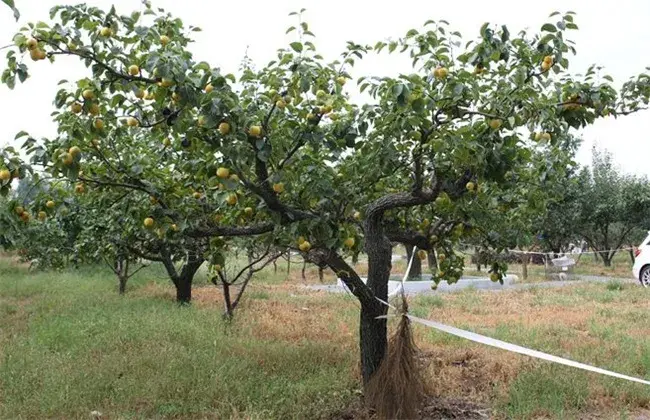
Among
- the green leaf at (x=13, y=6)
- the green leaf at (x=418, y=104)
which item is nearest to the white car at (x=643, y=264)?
the green leaf at (x=418, y=104)

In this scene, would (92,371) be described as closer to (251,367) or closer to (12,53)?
(251,367)

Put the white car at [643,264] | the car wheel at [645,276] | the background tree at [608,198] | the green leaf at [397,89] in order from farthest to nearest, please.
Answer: the background tree at [608,198], the car wheel at [645,276], the white car at [643,264], the green leaf at [397,89]

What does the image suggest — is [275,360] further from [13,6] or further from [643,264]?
[643,264]

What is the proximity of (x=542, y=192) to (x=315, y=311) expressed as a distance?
500 centimetres

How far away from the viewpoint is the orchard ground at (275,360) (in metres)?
4.23

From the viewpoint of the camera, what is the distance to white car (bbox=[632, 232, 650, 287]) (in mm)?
12109

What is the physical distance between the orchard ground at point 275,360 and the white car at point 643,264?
350 centimetres

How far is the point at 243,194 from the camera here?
11.9 feet

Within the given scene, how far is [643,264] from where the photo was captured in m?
12.2

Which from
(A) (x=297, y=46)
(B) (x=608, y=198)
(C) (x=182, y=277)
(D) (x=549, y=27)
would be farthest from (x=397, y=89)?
(B) (x=608, y=198)

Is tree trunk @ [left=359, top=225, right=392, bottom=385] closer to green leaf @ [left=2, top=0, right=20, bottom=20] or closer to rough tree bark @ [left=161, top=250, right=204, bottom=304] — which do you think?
green leaf @ [left=2, top=0, right=20, bottom=20]

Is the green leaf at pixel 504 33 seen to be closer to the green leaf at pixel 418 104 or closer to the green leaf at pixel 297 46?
the green leaf at pixel 418 104

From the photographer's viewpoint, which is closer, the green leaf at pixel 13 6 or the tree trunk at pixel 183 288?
the green leaf at pixel 13 6

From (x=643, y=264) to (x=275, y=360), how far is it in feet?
32.2
